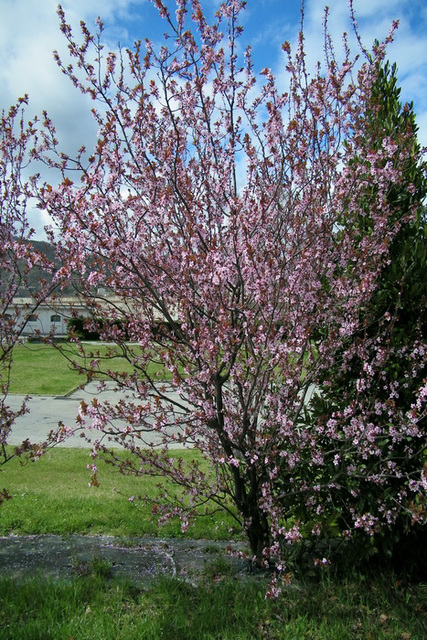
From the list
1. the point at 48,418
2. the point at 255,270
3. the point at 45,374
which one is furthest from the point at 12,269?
the point at 45,374

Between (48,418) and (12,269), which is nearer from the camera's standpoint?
(12,269)

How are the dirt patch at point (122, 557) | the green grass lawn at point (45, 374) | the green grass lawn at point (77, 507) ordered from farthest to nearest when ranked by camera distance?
the green grass lawn at point (45, 374)
the green grass lawn at point (77, 507)
the dirt patch at point (122, 557)

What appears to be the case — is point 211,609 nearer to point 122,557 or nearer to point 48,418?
point 122,557

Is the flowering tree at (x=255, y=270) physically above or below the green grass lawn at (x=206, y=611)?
above

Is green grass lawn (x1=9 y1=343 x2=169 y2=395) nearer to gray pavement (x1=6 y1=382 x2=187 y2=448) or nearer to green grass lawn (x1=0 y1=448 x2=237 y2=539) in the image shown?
gray pavement (x1=6 y1=382 x2=187 y2=448)

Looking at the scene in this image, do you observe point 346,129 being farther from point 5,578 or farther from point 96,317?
point 5,578

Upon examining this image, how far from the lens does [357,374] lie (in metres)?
3.81

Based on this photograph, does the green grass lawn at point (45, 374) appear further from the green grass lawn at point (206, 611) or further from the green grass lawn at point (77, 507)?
the green grass lawn at point (206, 611)

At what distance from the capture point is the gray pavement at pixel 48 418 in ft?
29.8

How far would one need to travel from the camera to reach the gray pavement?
9078mm

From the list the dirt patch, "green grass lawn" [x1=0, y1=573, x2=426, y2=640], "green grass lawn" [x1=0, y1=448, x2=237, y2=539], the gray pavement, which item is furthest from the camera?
the gray pavement

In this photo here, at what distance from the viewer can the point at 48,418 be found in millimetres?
10938

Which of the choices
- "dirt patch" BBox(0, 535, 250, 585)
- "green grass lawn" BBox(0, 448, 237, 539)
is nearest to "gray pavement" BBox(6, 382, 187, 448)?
"green grass lawn" BBox(0, 448, 237, 539)

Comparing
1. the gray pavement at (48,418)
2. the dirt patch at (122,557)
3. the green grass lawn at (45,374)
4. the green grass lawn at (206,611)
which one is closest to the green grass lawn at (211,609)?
the green grass lawn at (206,611)
